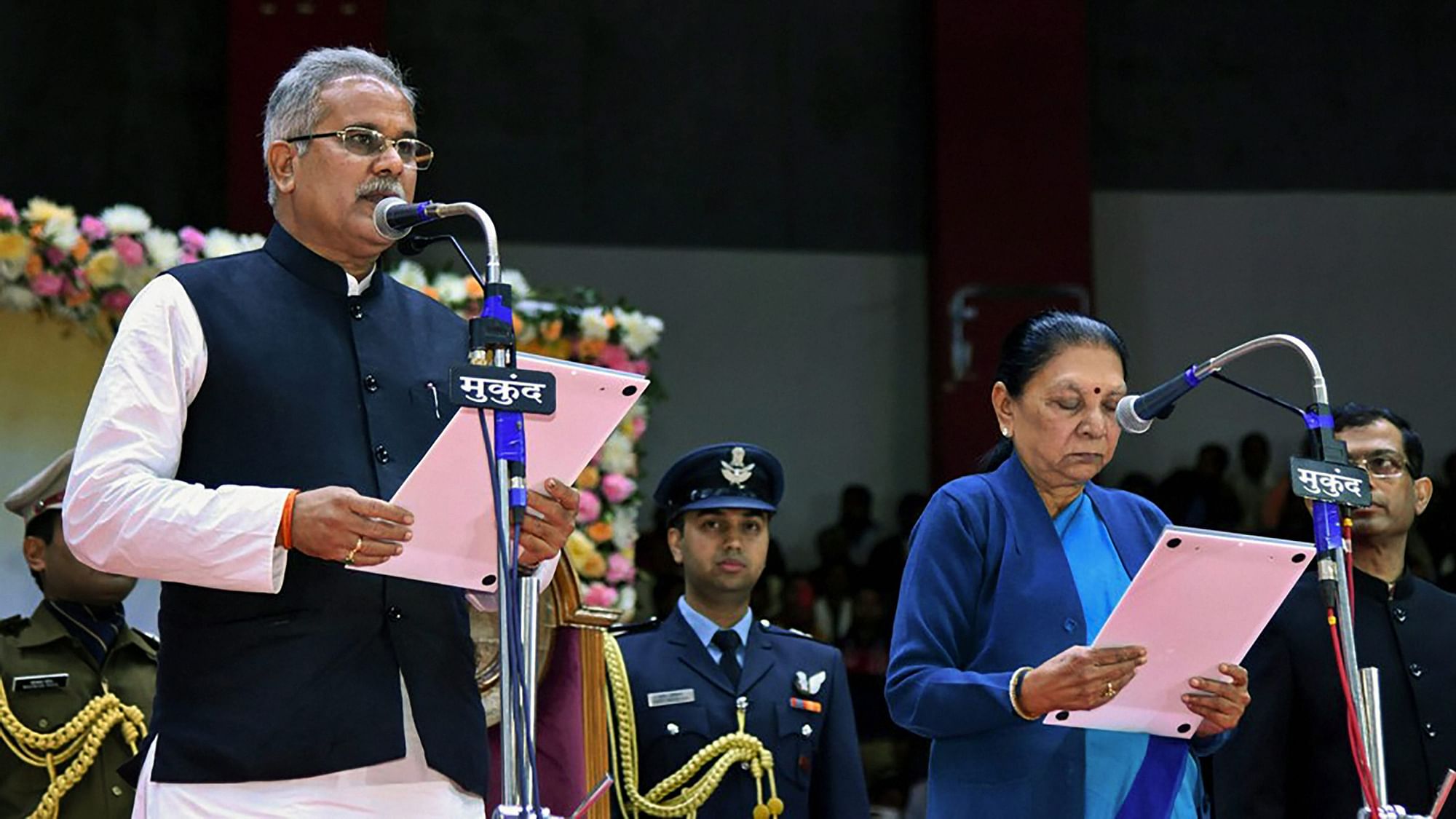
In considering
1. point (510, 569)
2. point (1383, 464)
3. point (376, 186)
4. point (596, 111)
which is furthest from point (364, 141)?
point (596, 111)

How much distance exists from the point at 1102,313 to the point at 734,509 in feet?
20.2

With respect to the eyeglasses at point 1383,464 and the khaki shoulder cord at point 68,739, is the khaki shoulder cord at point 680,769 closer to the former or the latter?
the khaki shoulder cord at point 68,739

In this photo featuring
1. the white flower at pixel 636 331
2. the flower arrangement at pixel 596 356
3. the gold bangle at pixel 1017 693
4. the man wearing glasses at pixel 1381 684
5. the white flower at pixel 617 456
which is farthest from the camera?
the white flower at pixel 636 331

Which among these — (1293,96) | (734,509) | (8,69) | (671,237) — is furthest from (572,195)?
(734,509)

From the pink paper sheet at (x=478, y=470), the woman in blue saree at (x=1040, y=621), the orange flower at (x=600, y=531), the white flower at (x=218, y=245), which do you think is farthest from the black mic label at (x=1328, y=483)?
the white flower at (x=218, y=245)

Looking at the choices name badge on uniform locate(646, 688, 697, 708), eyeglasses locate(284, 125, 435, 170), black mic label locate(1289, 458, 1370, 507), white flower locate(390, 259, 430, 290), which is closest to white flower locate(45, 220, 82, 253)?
white flower locate(390, 259, 430, 290)

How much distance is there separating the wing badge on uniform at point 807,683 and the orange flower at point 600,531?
1042 mm

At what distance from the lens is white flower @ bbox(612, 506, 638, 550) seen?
5.20 meters

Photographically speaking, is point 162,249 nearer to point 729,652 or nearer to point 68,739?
point 68,739

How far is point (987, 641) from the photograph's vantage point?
2945 millimetres

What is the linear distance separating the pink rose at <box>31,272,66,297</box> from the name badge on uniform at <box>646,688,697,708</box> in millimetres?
1836

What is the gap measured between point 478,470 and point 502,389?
18cm

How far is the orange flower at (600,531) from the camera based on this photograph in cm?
514

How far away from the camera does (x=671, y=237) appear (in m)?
10.0
